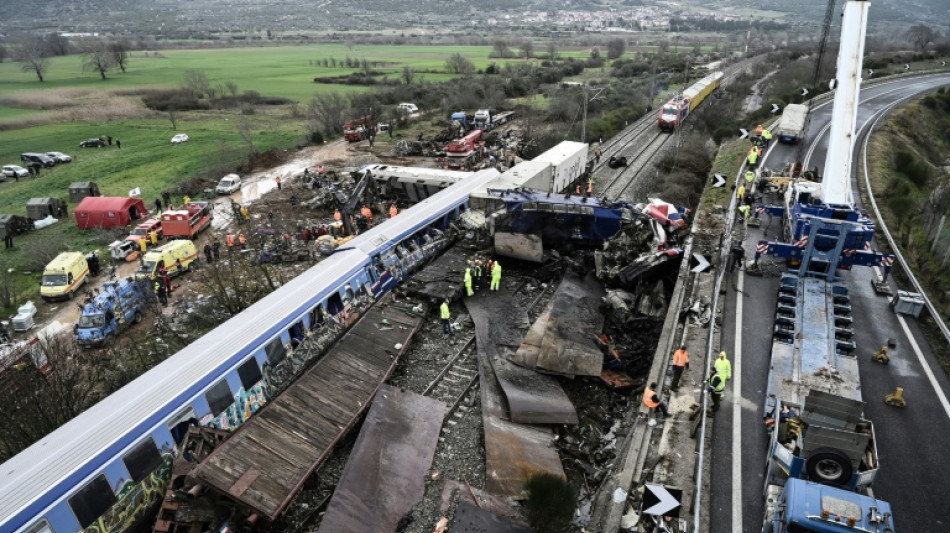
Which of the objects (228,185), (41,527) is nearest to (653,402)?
(41,527)

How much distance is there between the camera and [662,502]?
912cm

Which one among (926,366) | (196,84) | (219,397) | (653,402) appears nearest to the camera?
(653,402)

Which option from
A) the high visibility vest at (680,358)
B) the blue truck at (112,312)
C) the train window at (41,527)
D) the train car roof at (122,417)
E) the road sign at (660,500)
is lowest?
the blue truck at (112,312)

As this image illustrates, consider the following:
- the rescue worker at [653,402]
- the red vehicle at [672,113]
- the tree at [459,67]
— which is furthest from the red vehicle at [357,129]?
the tree at [459,67]

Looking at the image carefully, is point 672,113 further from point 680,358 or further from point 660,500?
point 660,500

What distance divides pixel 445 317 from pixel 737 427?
32.0 feet

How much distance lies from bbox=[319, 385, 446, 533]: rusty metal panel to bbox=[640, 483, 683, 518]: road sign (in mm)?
5418

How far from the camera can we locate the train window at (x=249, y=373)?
13.8m

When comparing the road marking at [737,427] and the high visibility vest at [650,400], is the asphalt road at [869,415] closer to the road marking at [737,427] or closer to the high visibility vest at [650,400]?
the road marking at [737,427]

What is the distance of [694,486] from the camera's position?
435 inches

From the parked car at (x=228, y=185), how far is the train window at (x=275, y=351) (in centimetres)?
2711

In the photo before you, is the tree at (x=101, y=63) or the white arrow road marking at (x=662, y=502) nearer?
the white arrow road marking at (x=662, y=502)

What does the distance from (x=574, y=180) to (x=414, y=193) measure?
1002cm

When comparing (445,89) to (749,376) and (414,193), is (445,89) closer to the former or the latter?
(414,193)
